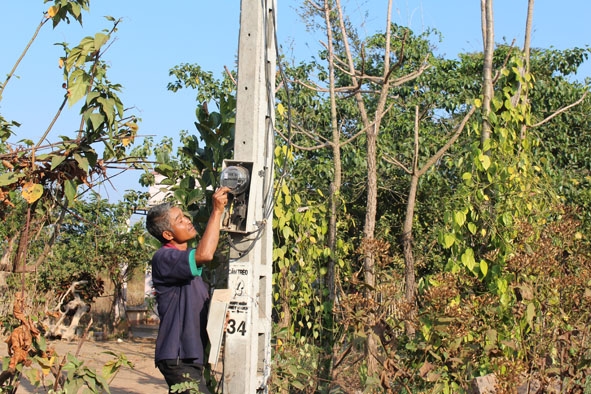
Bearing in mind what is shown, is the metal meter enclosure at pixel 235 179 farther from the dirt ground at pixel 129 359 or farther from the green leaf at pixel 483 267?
the green leaf at pixel 483 267

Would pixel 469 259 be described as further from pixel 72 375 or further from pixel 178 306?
pixel 72 375

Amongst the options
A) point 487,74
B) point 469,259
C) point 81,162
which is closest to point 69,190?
point 81,162

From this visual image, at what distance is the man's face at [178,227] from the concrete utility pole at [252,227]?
0.27 meters

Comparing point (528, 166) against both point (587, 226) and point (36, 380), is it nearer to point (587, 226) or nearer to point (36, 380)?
point (36, 380)

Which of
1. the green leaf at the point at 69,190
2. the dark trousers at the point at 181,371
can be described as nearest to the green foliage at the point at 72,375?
the dark trousers at the point at 181,371

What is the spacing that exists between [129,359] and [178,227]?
8410 mm

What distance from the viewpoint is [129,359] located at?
11.9 meters

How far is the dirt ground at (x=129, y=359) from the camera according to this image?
8885mm

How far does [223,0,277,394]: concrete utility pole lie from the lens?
13.4 ft

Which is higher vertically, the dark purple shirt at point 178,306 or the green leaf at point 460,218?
the green leaf at point 460,218

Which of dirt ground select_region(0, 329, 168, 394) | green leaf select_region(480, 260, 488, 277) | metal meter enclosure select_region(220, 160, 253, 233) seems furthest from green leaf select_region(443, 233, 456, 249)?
dirt ground select_region(0, 329, 168, 394)

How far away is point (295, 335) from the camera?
6805 millimetres

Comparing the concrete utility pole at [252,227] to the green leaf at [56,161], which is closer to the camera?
the green leaf at [56,161]

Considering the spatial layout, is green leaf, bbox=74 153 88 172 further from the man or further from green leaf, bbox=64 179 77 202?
the man
